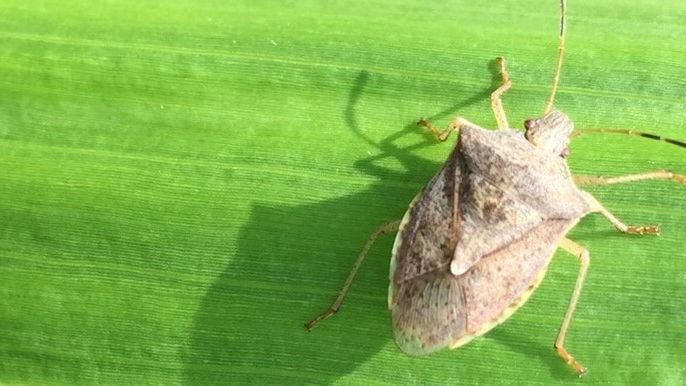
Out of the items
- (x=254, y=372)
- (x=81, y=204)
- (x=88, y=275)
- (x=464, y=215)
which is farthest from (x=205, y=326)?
(x=464, y=215)

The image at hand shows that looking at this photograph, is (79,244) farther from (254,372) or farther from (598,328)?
(598,328)

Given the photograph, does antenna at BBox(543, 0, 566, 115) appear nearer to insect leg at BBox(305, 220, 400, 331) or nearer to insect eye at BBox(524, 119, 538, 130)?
insect eye at BBox(524, 119, 538, 130)

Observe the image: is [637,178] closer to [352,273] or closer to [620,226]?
[620,226]

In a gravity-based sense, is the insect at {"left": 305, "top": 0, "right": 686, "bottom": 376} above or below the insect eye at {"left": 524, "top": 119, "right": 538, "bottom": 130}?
below

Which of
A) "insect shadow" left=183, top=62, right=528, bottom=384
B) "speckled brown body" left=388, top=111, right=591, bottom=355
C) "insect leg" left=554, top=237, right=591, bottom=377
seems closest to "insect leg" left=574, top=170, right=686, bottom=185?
"speckled brown body" left=388, top=111, right=591, bottom=355

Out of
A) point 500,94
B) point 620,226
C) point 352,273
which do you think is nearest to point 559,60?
point 500,94

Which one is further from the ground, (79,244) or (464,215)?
(464,215)
